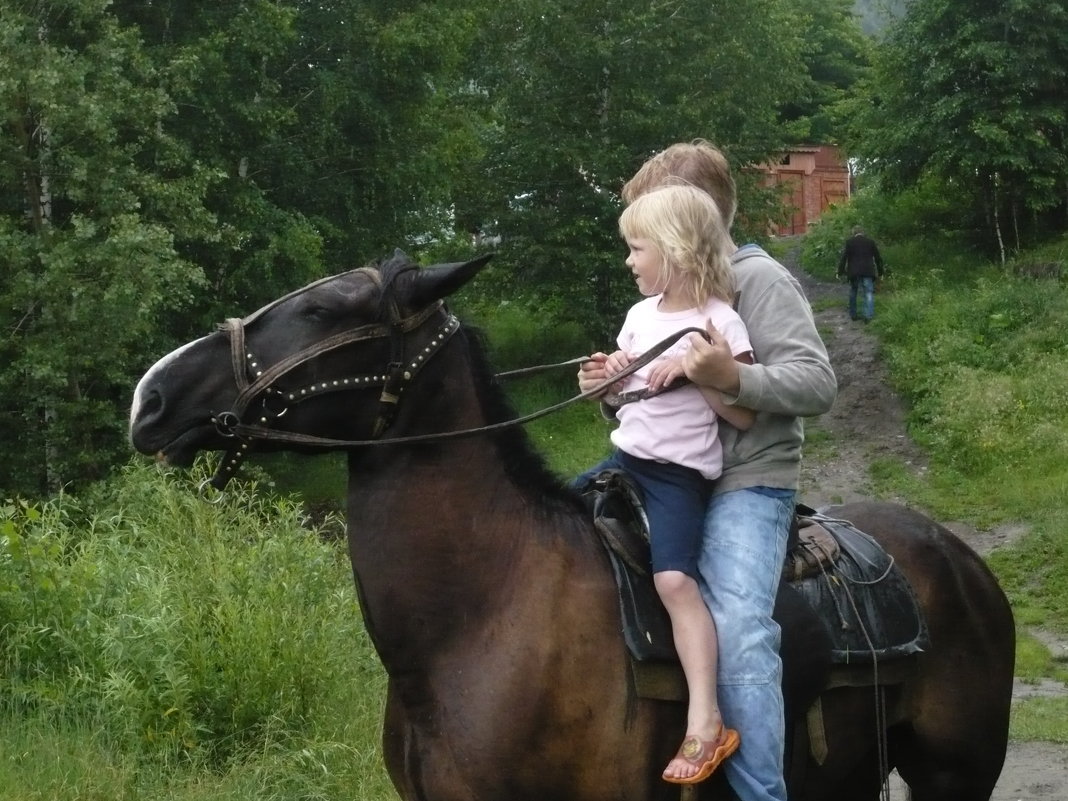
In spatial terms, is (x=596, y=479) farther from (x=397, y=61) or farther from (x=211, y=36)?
(x=397, y=61)

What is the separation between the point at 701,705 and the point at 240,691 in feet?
12.2

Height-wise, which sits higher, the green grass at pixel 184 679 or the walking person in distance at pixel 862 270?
the walking person in distance at pixel 862 270

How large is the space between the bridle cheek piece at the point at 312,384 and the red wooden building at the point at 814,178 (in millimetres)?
38319

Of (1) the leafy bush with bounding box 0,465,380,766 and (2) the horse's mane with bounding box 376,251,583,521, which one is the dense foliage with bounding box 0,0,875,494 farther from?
(2) the horse's mane with bounding box 376,251,583,521

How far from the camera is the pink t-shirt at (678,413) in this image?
11.5 feet

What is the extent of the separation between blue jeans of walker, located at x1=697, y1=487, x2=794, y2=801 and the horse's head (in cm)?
96

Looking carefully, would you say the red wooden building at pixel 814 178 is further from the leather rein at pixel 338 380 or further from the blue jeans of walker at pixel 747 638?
the leather rein at pixel 338 380

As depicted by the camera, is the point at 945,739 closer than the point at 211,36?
Yes

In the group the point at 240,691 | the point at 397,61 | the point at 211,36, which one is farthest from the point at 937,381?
the point at 240,691

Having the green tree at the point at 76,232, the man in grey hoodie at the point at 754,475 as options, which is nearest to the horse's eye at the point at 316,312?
the man in grey hoodie at the point at 754,475

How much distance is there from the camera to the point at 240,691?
6.48 m

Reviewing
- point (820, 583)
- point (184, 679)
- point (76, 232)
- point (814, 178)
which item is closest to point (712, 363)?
point (820, 583)

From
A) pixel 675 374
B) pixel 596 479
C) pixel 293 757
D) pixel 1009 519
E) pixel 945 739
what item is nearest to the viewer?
pixel 675 374

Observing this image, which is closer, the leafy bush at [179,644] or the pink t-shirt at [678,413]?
the pink t-shirt at [678,413]
